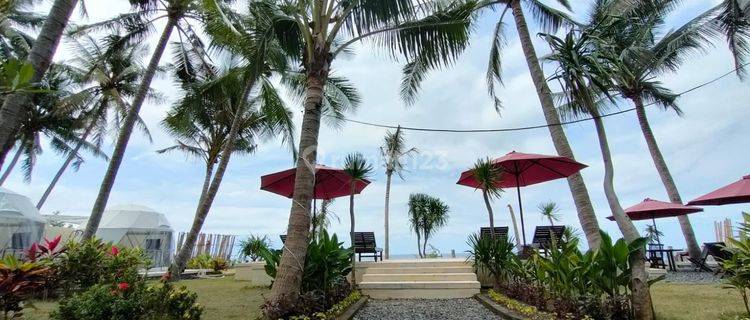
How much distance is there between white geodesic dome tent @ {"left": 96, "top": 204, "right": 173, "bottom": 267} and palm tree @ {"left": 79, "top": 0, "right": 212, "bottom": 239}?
11.3m

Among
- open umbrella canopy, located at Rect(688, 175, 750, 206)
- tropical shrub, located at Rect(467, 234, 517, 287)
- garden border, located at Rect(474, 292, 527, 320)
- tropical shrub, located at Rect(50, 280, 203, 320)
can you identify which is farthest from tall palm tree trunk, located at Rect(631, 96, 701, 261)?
tropical shrub, located at Rect(50, 280, 203, 320)

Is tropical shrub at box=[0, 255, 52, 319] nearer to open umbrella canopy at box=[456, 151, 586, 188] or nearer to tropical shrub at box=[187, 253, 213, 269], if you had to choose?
open umbrella canopy at box=[456, 151, 586, 188]

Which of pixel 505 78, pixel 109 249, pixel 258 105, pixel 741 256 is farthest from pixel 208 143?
pixel 741 256

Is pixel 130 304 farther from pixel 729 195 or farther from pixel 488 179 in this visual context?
pixel 729 195

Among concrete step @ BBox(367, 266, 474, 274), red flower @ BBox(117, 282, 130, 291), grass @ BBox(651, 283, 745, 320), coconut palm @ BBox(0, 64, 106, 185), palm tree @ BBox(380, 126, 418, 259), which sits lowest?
grass @ BBox(651, 283, 745, 320)

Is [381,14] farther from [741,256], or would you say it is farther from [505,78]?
[505,78]

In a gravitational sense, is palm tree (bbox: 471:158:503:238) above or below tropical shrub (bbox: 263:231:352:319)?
above

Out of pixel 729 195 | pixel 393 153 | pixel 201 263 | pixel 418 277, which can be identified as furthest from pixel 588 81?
pixel 201 263

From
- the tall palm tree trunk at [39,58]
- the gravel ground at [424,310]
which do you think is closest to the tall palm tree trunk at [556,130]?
the gravel ground at [424,310]

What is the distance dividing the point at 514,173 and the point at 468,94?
3.38 metres

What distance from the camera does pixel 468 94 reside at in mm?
10859

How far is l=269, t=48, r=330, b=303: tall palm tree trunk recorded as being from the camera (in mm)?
4324

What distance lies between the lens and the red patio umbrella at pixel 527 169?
6.77 metres

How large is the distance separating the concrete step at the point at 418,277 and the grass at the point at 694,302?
299 cm
